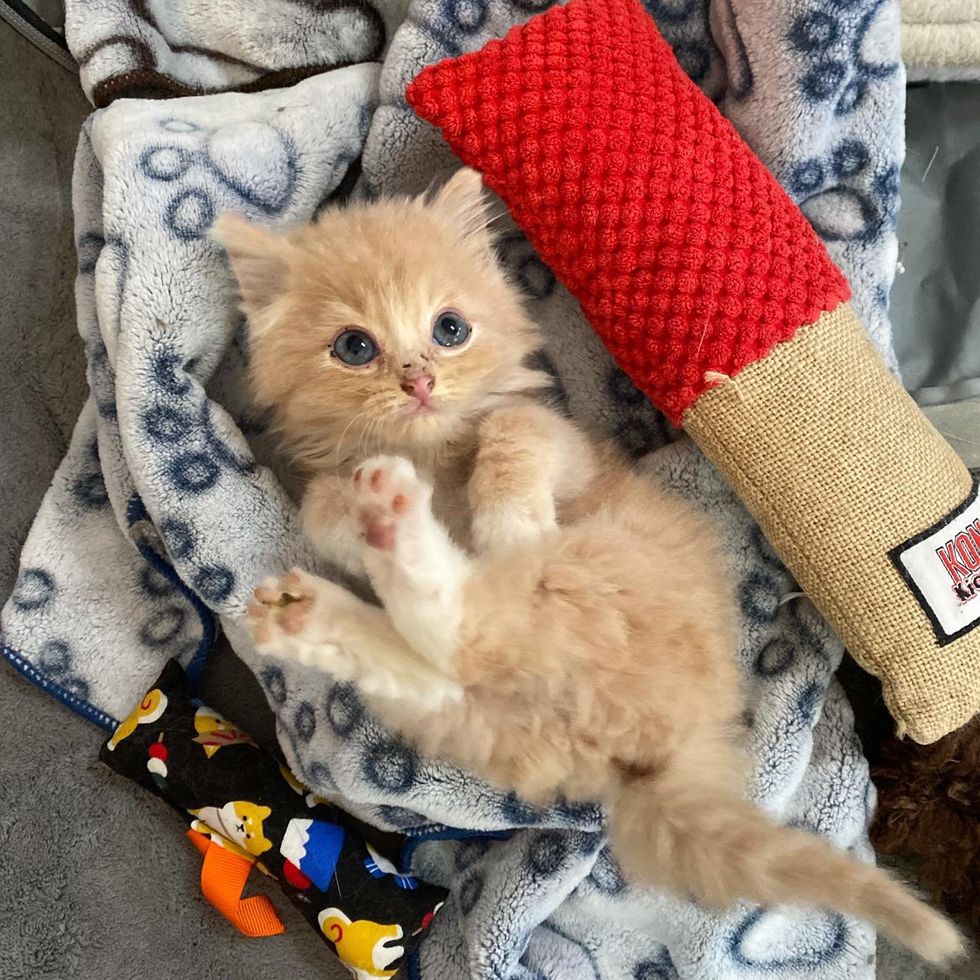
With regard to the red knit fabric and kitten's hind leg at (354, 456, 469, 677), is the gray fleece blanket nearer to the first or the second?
the red knit fabric

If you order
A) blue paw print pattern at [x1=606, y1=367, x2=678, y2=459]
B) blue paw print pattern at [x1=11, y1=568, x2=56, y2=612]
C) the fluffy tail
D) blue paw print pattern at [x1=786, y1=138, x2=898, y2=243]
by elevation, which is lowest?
blue paw print pattern at [x1=11, y1=568, x2=56, y2=612]

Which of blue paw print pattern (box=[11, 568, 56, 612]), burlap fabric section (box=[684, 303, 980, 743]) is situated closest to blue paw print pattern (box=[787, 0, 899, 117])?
burlap fabric section (box=[684, 303, 980, 743])

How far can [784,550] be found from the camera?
1064 millimetres

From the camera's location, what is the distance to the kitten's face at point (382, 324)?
99 centimetres

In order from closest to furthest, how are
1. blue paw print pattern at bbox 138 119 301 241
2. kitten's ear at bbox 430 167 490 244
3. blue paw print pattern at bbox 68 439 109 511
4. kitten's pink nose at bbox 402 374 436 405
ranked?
kitten's pink nose at bbox 402 374 436 405
kitten's ear at bbox 430 167 490 244
blue paw print pattern at bbox 138 119 301 241
blue paw print pattern at bbox 68 439 109 511

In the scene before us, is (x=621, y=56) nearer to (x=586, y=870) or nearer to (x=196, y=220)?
(x=196, y=220)

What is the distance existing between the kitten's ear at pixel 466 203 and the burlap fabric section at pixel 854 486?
1.29 feet

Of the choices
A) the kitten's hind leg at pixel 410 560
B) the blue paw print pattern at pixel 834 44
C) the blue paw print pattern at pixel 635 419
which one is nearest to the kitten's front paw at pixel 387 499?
the kitten's hind leg at pixel 410 560

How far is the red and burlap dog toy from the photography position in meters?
1.01

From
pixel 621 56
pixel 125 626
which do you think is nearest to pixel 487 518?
pixel 621 56

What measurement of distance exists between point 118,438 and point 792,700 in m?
1.08

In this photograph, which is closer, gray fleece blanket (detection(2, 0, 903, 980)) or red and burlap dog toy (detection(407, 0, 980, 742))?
red and burlap dog toy (detection(407, 0, 980, 742))

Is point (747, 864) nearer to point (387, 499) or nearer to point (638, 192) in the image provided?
point (387, 499)

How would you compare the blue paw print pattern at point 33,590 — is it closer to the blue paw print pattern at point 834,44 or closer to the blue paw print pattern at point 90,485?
the blue paw print pattern at point 90,485
